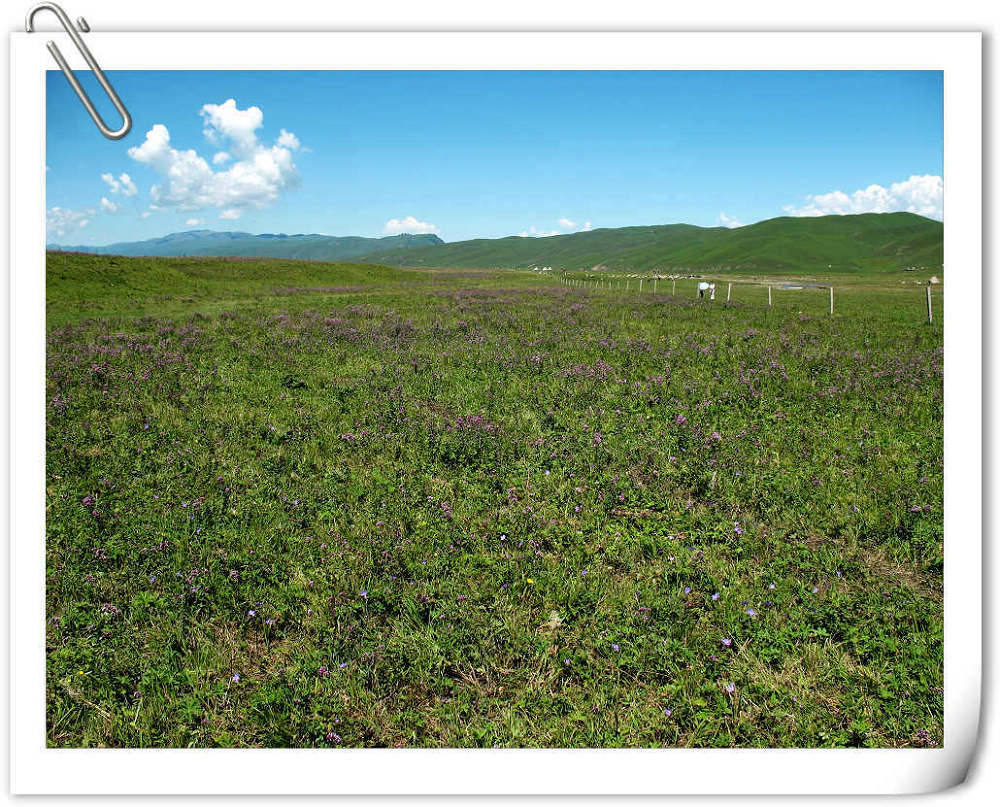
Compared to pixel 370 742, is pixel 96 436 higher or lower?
higher

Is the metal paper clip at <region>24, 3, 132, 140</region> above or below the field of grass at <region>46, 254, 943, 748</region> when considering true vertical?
above

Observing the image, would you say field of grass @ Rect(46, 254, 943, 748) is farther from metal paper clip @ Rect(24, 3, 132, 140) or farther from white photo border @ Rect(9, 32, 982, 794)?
metal paper clip @ Rect(24, 3, 132, 140)

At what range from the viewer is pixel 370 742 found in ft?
8.71

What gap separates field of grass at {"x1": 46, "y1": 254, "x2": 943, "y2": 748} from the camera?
2.76 metres

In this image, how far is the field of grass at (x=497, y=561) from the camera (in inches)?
109

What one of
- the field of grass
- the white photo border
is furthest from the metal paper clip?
the field of grass

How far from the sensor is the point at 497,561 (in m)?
4.05

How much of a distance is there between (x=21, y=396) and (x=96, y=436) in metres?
4.76
